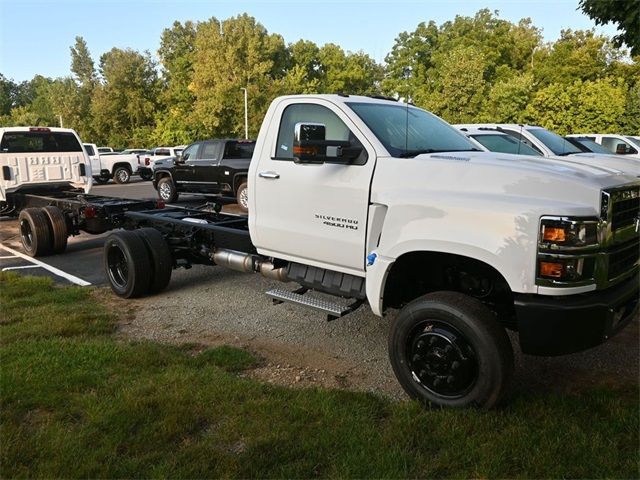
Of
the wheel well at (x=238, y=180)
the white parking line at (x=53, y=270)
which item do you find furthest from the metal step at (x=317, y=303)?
the wheel well at (x=238, y=180)

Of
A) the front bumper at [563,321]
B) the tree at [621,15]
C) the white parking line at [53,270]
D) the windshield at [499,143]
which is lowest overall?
the white parking line at [53,270]

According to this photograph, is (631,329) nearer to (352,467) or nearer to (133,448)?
(352,467)

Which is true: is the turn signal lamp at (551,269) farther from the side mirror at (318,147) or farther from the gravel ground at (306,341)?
the side mirror at (318,147)

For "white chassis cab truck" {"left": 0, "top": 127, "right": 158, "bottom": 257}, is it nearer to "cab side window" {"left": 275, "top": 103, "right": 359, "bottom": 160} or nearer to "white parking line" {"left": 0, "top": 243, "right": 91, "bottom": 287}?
"white parking line" {"left": 0, "top": 243, "right": 91, "bottom": 287}

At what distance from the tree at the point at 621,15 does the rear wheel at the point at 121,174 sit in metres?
22.2

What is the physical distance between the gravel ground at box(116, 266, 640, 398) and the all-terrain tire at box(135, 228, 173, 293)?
185mm

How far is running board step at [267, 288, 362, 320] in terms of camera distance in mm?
4406

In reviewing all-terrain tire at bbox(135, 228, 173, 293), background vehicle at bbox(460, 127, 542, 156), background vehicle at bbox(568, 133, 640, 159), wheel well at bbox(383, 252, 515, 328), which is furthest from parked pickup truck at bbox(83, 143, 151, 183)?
wheel well at bbox(383, 252, 515, 328)

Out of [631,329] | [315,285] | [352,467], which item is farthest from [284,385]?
[631,329]

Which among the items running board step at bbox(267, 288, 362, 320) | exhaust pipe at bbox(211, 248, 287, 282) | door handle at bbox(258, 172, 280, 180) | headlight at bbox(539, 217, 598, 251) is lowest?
running board step at bbox(267, 288, 362, 320)

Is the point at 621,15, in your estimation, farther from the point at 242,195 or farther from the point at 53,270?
the point at 53,270

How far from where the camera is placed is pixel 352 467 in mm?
3016

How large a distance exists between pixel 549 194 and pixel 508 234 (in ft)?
1.16

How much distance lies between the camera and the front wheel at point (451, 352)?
3.43 metres
